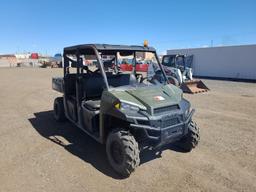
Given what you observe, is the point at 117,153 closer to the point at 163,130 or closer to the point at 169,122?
the point at 163,130

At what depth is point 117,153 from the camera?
388 centimetres

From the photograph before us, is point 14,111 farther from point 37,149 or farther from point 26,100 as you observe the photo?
point 37,149

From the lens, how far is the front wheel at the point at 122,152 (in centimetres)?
359

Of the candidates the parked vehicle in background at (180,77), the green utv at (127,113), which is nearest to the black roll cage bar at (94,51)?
the green utv at (127,113)

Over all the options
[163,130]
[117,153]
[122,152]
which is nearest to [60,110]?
[117,153]

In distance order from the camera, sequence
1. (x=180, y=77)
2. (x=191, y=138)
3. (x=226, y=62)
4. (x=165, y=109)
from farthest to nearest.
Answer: (x=226, y=62), (x=180, y=77), (x=191, y=138), (x=165, y=109)

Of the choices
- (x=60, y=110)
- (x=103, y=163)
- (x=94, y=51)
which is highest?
(x=94, y=51)

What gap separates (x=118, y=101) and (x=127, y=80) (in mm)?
1673

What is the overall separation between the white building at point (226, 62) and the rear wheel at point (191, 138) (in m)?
19.3

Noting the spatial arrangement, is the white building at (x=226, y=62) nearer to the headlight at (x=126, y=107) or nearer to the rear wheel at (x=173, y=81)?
the rear wheel at (x=173, y=81)

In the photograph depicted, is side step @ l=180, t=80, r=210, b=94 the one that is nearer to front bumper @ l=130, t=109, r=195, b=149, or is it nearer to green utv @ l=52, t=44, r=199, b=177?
green utv @ l=52, t=44, r=199, b=177

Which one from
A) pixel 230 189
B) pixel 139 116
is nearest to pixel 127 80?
pixel 139 116

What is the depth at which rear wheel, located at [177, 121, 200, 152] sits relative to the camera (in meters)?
4.45

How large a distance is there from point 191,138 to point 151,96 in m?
1.26
